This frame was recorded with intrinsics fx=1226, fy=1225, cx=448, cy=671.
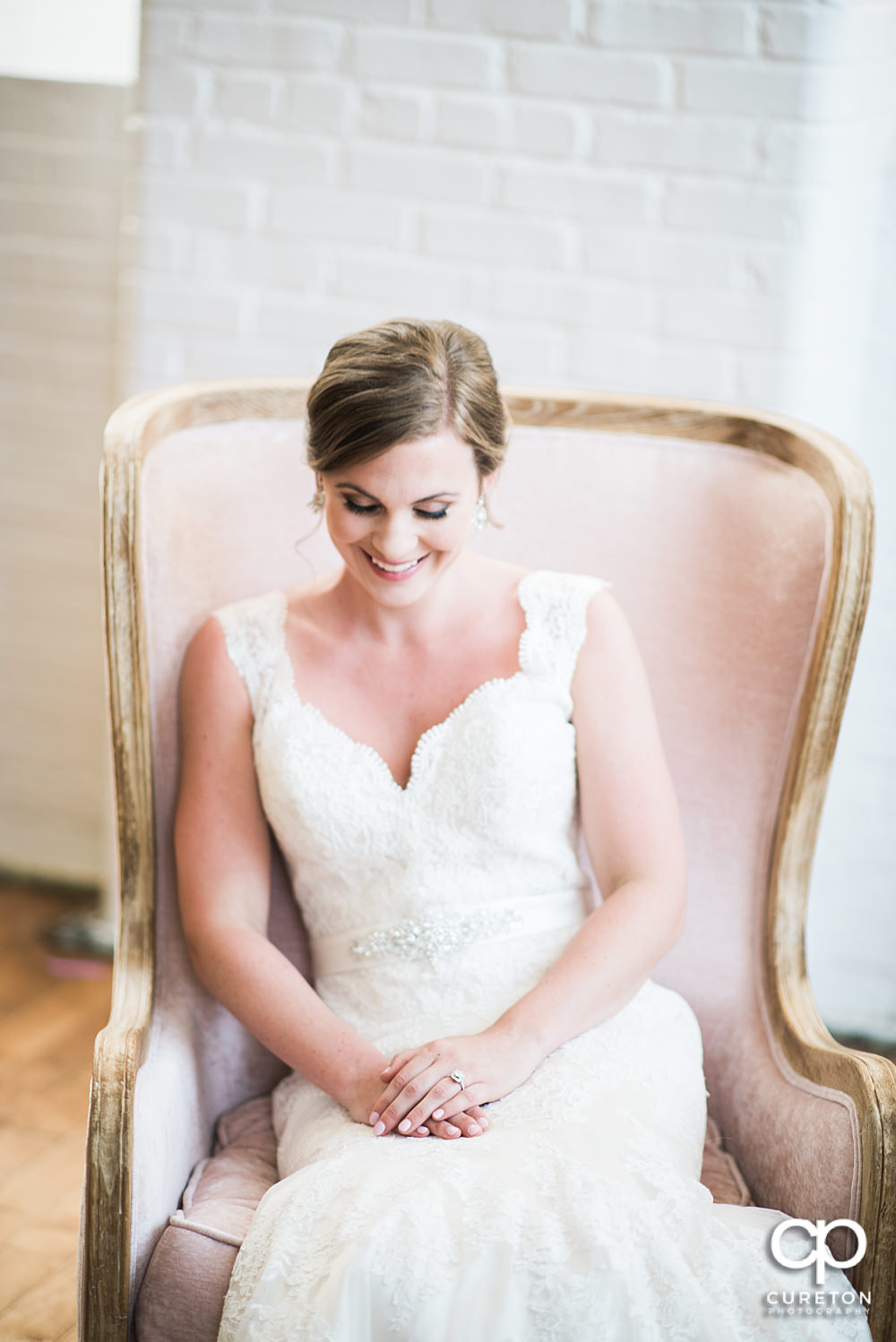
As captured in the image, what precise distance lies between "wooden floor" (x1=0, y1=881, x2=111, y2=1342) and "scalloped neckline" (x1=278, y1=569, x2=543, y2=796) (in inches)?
38.3

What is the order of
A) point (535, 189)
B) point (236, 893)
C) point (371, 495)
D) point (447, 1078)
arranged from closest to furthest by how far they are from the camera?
point (447, 1078) < point (371, 495) < point (236, 893) < point (535, 189)

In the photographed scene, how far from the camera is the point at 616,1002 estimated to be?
147 cm

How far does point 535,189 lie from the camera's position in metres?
2.25

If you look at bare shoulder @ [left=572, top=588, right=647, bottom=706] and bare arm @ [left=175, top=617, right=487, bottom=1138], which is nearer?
bare arm @ [left=175, top=617, right=487, bottom=1138]

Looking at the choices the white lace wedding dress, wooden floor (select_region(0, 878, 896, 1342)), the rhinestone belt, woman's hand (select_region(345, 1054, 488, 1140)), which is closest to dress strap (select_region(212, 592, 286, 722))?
the white lace wedding dress

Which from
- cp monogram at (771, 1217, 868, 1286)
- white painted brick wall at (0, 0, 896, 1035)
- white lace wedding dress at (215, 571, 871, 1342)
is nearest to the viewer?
white lace wedding dress at (215, 571, 871, 1342)

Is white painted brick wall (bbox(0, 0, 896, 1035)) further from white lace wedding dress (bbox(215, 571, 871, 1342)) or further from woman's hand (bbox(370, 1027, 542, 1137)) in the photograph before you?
woman's hand (bbox(370, 1027, 542, 1137))

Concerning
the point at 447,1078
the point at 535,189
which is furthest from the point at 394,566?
the point at 535,189

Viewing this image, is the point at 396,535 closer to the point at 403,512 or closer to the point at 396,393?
the point at 403,512

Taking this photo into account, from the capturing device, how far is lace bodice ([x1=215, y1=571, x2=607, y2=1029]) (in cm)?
152

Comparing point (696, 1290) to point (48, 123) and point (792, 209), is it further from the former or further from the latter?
point (48, 123)

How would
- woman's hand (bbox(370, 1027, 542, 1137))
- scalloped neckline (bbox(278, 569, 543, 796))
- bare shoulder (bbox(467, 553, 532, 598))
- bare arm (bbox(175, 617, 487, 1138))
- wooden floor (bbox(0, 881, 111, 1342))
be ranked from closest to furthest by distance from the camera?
woman's hand (bbox(370, 1027, 542, 1137)) → bare arm (bbox(175, 617, 487, 1138)) → scalloped neckline (bbox(278, 569, 543, 796)) → bare shoulder (bbox(467, 553, 532, 598)) → wooden floor (bbox(0, 881, 111, 1342))

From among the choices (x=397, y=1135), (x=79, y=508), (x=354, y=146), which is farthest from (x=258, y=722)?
(x=79, y=508)

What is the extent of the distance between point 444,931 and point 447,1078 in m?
0.22
